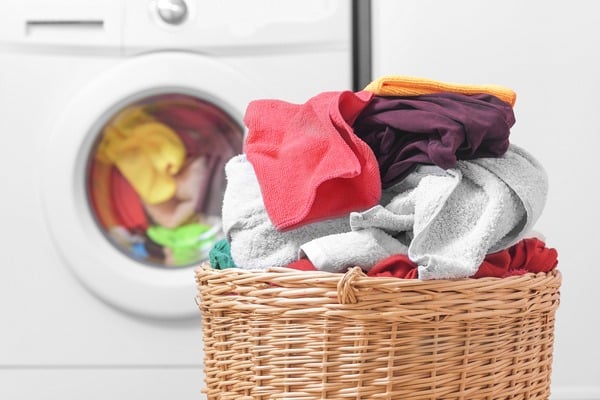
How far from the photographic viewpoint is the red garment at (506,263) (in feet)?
2.34

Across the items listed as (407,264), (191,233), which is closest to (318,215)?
(407,264)

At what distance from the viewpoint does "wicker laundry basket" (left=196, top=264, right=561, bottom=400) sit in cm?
68

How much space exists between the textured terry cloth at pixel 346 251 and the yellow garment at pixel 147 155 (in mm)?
605

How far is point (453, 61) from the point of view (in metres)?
1.26

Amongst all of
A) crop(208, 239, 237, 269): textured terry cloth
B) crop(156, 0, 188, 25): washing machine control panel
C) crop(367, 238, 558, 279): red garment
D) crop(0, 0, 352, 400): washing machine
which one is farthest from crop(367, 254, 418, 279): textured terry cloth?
crop(156, 0, 188, 25): washing machine control panel

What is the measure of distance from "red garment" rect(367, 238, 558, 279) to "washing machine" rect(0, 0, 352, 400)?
1.72ft

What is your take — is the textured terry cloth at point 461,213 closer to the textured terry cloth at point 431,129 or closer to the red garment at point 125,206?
the textured terry cloth at point 431,129

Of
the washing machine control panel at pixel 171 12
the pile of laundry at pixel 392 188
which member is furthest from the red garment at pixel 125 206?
the pile of laundry at pixel 392 188

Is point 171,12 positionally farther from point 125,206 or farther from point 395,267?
point 395,267

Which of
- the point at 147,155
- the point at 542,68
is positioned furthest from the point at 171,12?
the point at 542,68

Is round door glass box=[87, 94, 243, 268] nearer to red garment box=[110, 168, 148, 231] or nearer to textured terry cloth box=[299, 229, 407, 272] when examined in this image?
red garment box=[110, 168, 148, 231]

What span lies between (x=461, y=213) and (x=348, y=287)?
0.14 meters

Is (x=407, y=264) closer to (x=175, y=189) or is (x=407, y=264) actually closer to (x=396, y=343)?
(x=396, y=343)

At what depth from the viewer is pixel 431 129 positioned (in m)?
0.75
